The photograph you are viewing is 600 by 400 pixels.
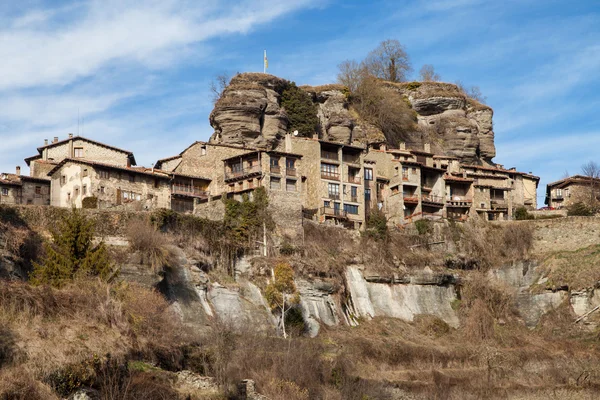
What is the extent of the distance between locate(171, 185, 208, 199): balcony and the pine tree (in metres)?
27.7

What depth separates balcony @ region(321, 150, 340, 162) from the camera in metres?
79.9

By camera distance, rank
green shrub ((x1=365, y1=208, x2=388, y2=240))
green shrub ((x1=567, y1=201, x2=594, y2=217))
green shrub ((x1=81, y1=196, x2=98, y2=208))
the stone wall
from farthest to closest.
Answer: green shrub ((x1=567, y1=201, x2=594, y2=217)), the stone wall, green shrub ((x1=365, y1=208, x2=388, y2=240)), green shrub ((x1=81, y1=196, x2=98, y2=208))

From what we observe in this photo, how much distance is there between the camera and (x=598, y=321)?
67.4 m

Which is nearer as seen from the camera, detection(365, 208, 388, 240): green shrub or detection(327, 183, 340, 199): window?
detection(365, 208, 388, 240): green shrub

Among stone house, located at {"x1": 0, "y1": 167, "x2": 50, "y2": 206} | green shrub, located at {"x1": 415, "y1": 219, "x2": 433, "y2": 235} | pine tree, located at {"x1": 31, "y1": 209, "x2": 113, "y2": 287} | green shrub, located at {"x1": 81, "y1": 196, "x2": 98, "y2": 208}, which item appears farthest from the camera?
green shrub, located at {"x1": 415, "y1": 219, "x2": 433, "y2": 235}

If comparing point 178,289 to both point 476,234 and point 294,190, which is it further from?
point 476,234

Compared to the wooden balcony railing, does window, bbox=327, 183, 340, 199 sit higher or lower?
lower

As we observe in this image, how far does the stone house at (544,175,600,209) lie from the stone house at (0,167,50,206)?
171 ft

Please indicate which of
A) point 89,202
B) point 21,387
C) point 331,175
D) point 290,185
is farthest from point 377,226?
point 21,387

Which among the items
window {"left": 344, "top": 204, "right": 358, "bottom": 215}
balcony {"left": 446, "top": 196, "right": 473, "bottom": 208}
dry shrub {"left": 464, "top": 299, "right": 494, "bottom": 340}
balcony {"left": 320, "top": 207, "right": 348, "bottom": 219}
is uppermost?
balcony {"left": 446, "top": 196, "right": 473, "bottom": 208}

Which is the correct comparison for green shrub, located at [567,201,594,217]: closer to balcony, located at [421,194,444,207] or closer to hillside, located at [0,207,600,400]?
hillside, located at [0,207,600,400]

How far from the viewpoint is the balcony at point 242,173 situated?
73312 millimetres

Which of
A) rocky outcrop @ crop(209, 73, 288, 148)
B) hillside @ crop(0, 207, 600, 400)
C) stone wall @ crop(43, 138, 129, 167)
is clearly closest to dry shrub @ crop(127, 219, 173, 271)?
hillside @ crop(0, 207, 600, 400)

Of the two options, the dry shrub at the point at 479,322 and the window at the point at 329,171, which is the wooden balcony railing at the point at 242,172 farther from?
the dry shrub at the point at 479,322
